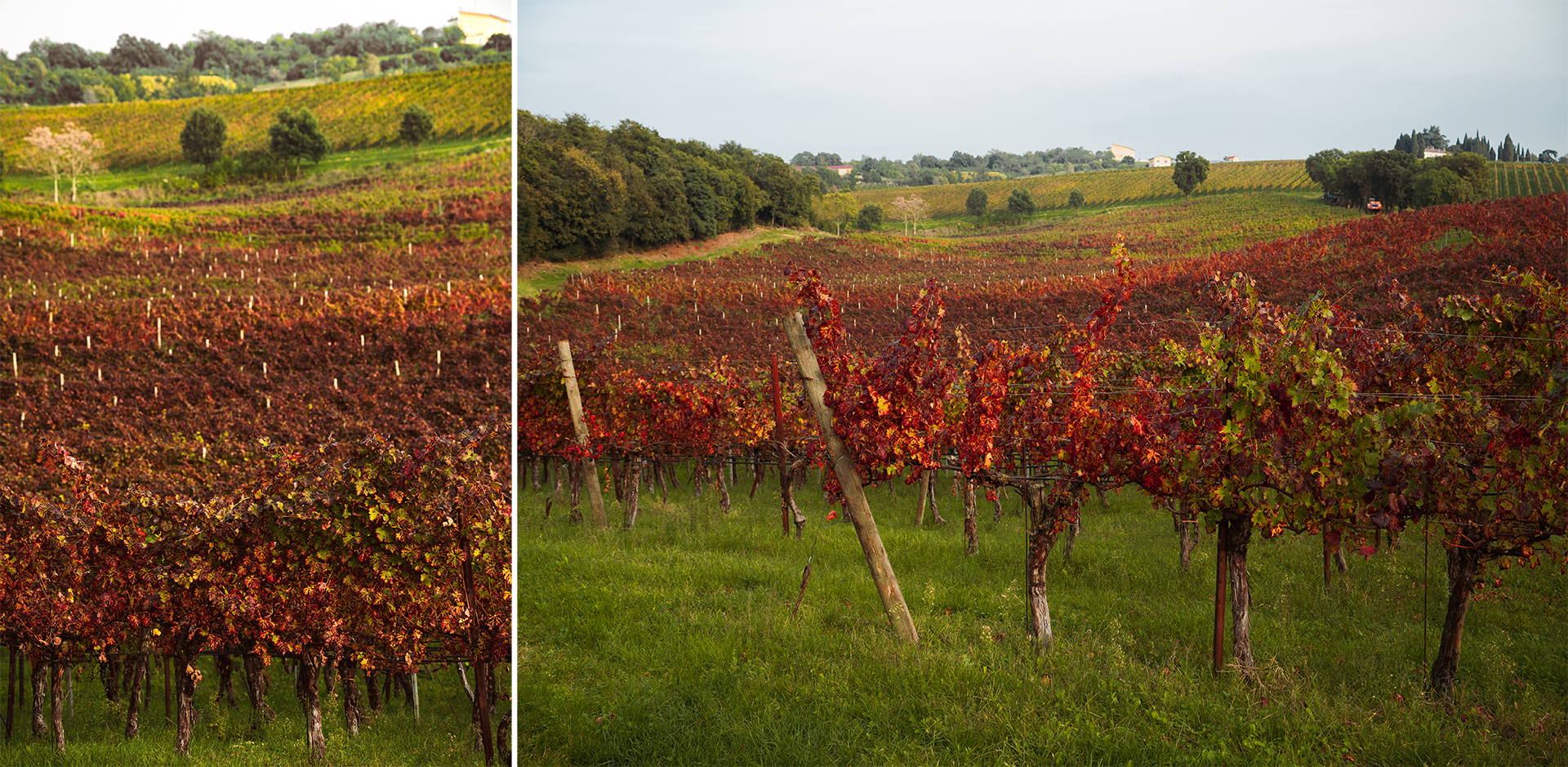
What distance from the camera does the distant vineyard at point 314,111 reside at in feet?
155

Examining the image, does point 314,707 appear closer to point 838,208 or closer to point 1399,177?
point 1399,177

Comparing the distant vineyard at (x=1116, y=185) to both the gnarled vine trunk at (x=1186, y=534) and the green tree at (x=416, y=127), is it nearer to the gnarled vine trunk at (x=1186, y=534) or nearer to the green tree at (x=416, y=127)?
the gnarled vine trunk at (x=1186, y=534)

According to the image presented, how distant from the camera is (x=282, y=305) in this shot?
25625 mm

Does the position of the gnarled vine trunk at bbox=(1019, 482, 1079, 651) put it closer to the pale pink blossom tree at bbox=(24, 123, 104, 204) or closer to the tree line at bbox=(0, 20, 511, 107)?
the pale pink blossom tree at bbox=(24, 123, 104, 204)

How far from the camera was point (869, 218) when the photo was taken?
18.9 metres

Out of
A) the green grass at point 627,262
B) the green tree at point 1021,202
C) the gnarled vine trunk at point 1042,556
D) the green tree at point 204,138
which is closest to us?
the gnarled vine trunk at point 1042,556

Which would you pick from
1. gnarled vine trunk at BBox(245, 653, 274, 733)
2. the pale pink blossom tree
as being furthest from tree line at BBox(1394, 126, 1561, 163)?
the pale pink blossom tree

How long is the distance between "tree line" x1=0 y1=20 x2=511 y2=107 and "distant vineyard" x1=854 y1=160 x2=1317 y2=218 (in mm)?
45462

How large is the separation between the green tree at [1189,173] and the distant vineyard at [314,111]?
145 ft

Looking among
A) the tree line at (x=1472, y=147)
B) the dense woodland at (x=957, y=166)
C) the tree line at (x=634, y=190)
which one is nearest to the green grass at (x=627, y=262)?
the tree line at (x=634, y=190)

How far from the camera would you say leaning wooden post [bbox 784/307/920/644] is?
4.77 meters

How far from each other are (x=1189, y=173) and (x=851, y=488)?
1224cm

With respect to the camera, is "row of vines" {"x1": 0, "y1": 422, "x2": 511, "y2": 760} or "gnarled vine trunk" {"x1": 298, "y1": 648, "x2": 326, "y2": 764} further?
"gnarled vine trunk" {"x1": 298, "y1": 648, "x2": 326, "y2": 764}

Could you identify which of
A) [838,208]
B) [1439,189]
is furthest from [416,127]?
[1439,189]
